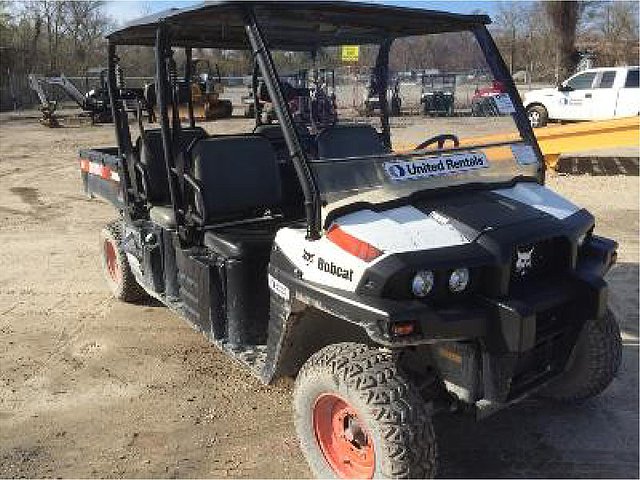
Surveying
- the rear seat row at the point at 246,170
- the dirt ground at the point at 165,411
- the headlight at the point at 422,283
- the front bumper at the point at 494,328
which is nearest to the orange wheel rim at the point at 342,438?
the dirt ground at the point at 165,411

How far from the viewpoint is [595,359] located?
3.61 meters

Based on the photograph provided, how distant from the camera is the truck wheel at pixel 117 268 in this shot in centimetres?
536

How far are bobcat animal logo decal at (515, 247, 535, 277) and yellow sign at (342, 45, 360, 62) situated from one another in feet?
6.26

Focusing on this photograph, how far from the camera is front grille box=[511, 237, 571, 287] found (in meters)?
2.90

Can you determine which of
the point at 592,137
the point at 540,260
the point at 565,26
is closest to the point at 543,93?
the point at 592,137

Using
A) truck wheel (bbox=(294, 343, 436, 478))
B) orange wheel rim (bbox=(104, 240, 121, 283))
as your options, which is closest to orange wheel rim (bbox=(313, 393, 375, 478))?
truck wheel (bbox=(294, 343, 436, 478))

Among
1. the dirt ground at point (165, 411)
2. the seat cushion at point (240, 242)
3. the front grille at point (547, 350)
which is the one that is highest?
the seat cushion at point (240, 242)

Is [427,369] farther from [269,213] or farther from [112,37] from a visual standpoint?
[112,37]

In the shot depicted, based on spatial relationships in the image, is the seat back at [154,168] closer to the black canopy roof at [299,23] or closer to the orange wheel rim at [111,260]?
the black canopy roof at [299,23]

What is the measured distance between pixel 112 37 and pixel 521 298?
3.27 meters

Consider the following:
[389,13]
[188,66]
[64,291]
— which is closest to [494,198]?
[389,13]

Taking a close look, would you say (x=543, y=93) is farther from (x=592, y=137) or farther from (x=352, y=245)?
(x=352, y=245)

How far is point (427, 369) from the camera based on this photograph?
320 cm

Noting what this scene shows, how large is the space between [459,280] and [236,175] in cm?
180
